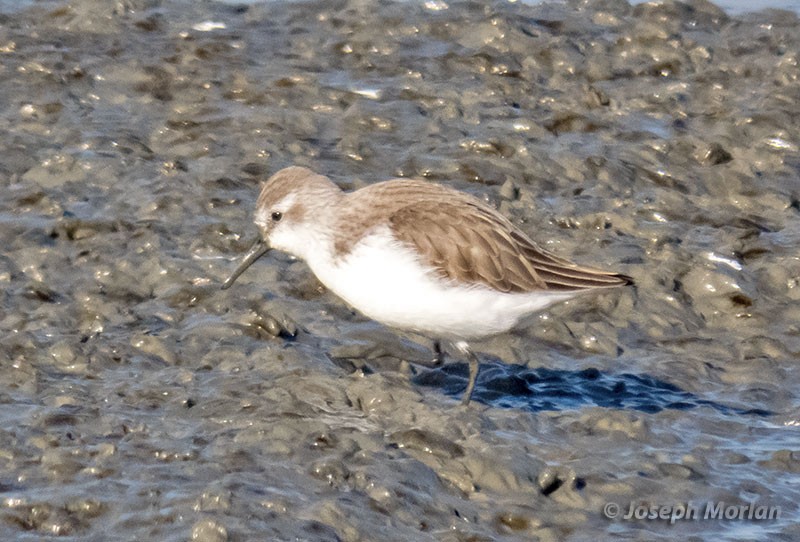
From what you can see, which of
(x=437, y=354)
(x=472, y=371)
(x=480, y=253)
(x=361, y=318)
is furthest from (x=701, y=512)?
(x=361, y=318)

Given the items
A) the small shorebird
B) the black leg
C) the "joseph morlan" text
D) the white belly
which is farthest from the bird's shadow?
Answer: the "joseph morlan" text

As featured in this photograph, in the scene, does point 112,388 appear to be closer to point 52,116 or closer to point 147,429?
point 147,429

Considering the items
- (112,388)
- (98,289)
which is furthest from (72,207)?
(112,388)

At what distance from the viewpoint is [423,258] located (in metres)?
7.50

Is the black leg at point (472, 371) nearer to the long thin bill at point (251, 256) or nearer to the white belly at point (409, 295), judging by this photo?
the white belly at point (409, 295)

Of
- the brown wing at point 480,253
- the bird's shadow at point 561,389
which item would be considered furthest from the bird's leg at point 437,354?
the brown wing at point 480,253

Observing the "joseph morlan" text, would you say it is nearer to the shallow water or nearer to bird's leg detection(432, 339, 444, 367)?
the shallow water

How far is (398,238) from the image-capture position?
7523 millimetres

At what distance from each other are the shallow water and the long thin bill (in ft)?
0.86

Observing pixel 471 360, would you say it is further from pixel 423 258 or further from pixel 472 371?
pixel 423 258

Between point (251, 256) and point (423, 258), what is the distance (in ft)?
4.24

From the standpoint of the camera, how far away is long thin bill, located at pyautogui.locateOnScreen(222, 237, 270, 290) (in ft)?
26.9

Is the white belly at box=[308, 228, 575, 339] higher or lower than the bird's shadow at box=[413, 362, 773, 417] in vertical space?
higher

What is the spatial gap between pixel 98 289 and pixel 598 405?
10.9 ft
